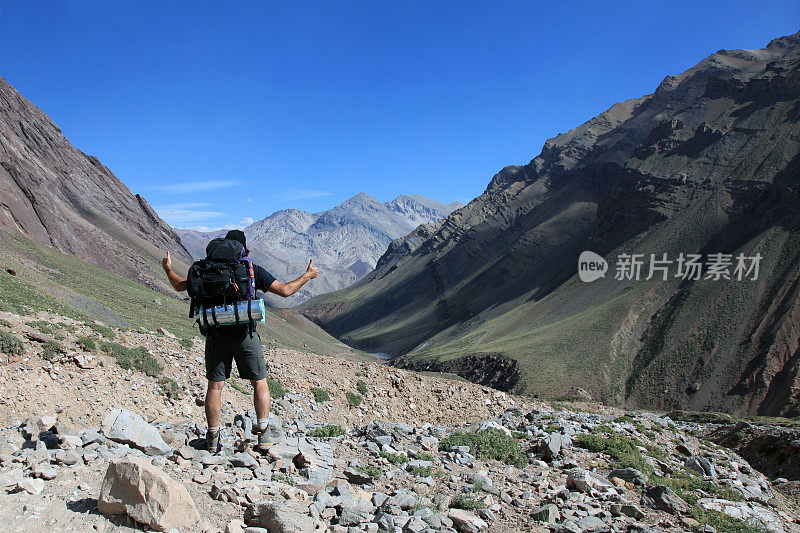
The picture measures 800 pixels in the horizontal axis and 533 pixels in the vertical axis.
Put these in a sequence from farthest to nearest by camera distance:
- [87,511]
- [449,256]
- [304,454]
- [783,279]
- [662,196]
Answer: [449,256] < [662,196] < [783,279] < [304,454] < [87,511]

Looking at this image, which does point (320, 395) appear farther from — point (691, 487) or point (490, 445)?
point (691, 487)

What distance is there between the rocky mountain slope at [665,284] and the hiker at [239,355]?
51.1 metres

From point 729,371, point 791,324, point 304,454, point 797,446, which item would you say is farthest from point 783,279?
point 304,454

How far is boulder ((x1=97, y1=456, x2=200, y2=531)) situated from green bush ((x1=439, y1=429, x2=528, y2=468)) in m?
6.01

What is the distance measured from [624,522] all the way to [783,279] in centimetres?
6878

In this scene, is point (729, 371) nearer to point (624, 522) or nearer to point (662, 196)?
point (662, 196)

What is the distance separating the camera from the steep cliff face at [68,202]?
5300 centimetres

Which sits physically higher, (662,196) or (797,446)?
(662,196)

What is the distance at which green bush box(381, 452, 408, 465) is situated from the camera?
8.70 m

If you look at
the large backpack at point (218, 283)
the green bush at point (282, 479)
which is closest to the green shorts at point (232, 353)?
the large backpack at point (218, 283)

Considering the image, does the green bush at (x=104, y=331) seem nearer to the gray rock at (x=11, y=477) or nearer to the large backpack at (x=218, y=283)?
the large backpack at (x=218, y=283)

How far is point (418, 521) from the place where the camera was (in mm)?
6156

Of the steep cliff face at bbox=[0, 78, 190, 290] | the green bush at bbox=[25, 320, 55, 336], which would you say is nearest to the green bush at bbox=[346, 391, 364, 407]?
the green bush at bbox=[25, 320, 55, 336]

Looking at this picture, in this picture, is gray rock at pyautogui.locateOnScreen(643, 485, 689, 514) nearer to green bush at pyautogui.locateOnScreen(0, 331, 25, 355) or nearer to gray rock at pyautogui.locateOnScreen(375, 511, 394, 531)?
gray rock at pyautogui.locateOnScreen(375, 511, 394, 531)
